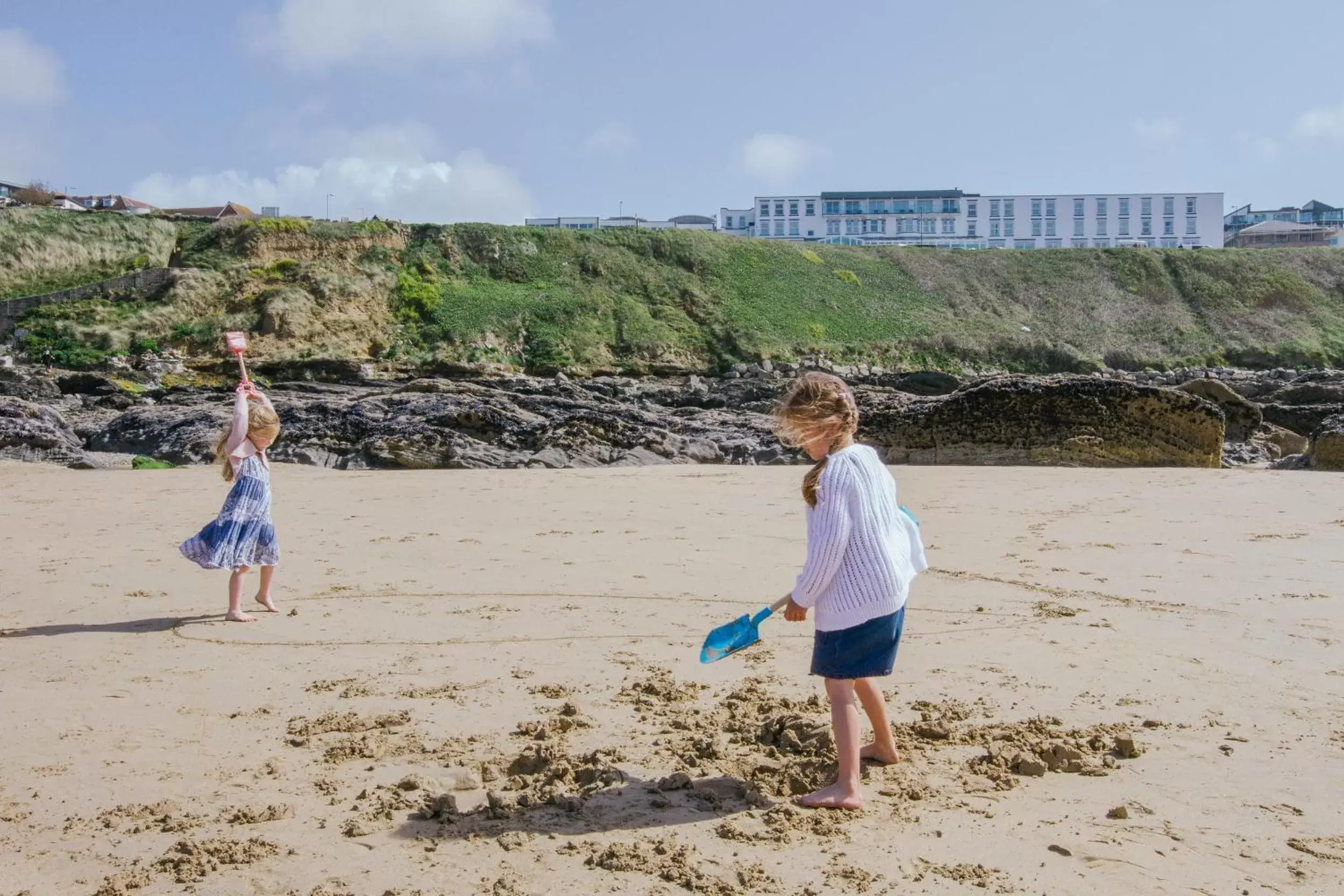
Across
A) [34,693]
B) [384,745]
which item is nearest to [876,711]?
[384,745]

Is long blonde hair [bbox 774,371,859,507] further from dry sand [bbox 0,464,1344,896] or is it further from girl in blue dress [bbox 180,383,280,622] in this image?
girl in blue dress [bbox 180,383,280,622]

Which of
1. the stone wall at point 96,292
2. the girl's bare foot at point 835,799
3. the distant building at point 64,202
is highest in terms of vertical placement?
the distant building at point 64,202

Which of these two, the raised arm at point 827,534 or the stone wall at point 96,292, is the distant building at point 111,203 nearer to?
the stone wall at point 96,292

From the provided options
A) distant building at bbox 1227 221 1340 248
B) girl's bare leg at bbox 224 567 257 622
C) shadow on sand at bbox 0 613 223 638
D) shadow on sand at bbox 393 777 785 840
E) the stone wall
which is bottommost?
shadow on sand at bbox 393 777 785 840

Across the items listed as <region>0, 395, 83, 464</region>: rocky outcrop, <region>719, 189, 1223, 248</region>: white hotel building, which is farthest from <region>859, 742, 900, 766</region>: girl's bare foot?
<region>719, 189, 1223, 248</region>: white hotel building

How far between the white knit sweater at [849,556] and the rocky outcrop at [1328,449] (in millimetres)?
12134

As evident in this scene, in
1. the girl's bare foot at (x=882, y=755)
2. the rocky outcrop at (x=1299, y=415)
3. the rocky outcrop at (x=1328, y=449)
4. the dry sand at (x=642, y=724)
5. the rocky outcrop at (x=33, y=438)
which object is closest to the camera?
the dry sand at (x=642, y=724)

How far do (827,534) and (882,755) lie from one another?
0.84 metres

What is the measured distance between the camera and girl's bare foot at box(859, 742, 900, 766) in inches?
143

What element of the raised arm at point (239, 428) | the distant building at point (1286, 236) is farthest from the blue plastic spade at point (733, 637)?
the distant building at point (1286, 236)

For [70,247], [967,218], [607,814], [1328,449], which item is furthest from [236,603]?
[967,218]

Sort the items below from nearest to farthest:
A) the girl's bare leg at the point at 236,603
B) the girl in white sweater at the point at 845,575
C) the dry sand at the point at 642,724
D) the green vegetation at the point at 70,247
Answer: the dry sand at the point at 642,724 → the girl in white sweater at the point at 845,575 → the girl's bare leg at the point at 236,603 → the green vegetation at the point at 70,247

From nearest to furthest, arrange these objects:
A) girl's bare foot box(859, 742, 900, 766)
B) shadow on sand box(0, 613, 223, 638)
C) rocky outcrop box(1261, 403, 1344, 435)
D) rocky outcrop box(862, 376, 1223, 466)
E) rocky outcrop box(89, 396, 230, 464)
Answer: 1. girl's bare foot box(859, 742, 900, 766)
2. shadow on sand box(0, 613, 223, 638)
3. rocky outcrop box(862, 376, 1223, 466)
4. rocky outcrop box(89, 396, 230, 464)
5. rocky outcrop box(1261, 403, 1344, 435)

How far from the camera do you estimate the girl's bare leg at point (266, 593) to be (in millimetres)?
5922
